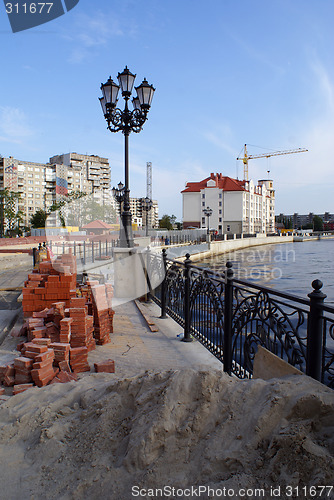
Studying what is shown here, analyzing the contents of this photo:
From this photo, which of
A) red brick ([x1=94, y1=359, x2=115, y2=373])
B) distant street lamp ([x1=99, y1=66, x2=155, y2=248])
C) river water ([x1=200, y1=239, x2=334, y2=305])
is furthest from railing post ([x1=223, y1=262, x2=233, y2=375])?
distant street lamp ([x1=99, y1=66, x2=155, y2=248])

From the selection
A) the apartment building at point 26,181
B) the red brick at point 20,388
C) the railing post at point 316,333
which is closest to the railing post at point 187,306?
the red brick at point 20,388

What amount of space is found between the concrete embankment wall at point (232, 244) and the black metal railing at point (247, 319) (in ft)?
98.9

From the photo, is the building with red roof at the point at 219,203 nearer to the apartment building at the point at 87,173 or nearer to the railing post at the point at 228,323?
the apartment building at the point at 87,173

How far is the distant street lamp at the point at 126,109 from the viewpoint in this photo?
26.9ft

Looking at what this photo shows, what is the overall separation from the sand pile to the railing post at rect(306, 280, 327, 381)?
264mm

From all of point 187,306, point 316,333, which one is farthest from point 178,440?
point 187,306

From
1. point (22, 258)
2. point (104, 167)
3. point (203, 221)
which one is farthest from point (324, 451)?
point (104, 167)

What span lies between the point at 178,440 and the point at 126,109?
8.14 metres

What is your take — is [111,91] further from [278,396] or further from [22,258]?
[22,258]

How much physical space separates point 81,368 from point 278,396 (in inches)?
98.4

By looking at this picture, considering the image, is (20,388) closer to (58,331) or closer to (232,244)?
(58,331)

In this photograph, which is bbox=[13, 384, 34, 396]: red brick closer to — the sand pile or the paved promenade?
the sand pile

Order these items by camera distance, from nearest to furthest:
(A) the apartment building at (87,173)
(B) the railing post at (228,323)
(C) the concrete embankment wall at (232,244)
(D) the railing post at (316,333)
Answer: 1. (D) the railing post at (316,333)
2. (B) the railing post at (228,323)
3. (C) the concrete embankment wall at (232,244)
4. (A) the apartment building at (87,173)

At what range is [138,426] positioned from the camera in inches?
78.7
